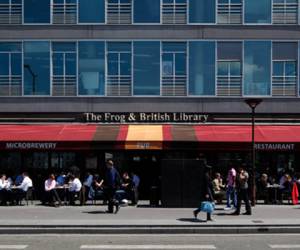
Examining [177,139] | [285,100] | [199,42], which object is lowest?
[177,139]

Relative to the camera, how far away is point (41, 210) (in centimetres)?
2059

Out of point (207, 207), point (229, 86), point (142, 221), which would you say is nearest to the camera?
point (142, 221)

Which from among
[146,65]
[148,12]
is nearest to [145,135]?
[146,65]

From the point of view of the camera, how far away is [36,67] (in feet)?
92.2

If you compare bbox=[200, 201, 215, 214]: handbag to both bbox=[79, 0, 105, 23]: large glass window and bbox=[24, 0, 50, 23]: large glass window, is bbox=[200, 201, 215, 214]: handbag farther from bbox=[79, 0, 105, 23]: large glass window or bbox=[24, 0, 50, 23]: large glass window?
bbox=[24, 0, 50, 23]: large glass window

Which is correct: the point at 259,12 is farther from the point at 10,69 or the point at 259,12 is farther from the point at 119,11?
the point at 10,69

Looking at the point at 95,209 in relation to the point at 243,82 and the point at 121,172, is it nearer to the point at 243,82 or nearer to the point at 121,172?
the point at 121,172

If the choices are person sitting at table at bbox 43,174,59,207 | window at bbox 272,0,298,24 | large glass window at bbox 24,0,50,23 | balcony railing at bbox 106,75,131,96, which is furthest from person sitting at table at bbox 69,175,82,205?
window at bbox 272,0,298,24

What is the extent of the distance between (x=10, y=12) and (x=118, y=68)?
231 inches

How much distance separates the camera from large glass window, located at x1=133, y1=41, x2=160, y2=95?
91.7ft

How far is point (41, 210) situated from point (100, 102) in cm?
831

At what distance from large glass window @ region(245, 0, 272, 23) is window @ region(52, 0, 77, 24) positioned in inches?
327

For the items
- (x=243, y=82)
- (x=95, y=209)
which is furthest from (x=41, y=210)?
(x=243, y=82)

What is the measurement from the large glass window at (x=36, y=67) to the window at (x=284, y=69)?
1094 centimetres
